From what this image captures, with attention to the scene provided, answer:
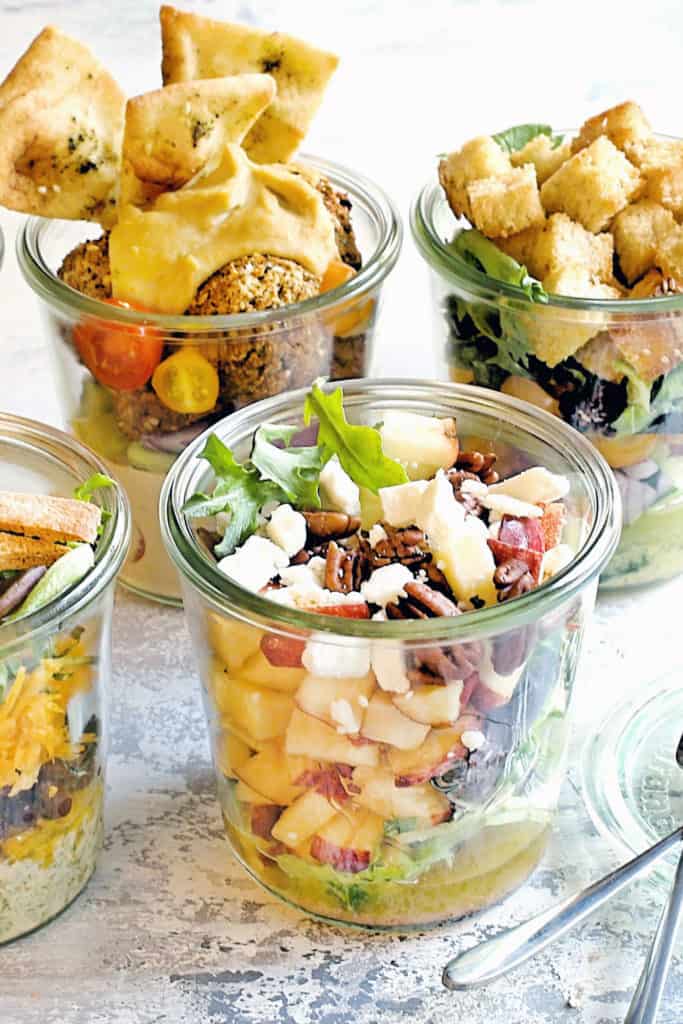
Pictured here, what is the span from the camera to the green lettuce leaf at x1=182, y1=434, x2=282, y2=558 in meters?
1.35

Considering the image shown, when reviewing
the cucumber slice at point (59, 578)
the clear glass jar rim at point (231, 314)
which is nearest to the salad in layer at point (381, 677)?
the cucumber slice at point (59, 578)

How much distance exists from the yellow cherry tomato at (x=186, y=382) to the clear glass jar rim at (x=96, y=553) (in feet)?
0.67

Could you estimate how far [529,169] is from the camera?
171 centimetres

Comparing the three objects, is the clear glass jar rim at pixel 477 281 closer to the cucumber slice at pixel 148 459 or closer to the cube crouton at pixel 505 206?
the cube crouton at pixel 505 206

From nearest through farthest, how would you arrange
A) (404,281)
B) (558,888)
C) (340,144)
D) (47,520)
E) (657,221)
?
(47,520), (558,888), (657,221), (404,281), (340,144)

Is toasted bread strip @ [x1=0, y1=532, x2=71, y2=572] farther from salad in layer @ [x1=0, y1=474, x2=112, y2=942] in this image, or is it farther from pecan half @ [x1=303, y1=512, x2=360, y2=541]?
pecan half @ [x1=303, y1=512, x2=360, y2=541]

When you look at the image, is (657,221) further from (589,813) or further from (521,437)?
(589,813)

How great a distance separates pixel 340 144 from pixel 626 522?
4.21ft

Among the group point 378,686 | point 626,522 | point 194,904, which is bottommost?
point 194,904

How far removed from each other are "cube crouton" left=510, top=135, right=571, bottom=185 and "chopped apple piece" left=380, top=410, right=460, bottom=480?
453mm

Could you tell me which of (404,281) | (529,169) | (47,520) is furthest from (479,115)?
(47,520)

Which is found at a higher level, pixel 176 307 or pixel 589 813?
pixel 176 307

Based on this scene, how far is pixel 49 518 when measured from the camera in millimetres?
1330

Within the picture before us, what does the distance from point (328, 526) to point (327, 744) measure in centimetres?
21
